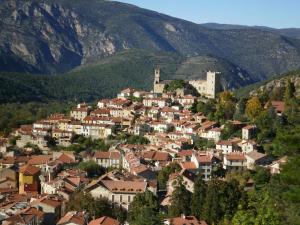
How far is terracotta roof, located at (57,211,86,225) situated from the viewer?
33156 millimetres

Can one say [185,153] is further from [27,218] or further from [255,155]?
[27,218]

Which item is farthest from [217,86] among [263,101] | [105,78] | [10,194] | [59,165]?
[105,78]

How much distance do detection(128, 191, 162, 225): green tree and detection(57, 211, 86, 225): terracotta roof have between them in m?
2.64

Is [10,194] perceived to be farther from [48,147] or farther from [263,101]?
[263,101]

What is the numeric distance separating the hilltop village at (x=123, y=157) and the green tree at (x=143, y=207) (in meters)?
0.16

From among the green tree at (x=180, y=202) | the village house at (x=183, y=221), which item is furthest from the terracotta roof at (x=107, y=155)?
the village house at (x=183, y=221)

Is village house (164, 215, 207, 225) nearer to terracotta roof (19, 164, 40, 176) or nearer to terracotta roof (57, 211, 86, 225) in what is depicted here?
terracotta roof (57, 211, 86, 225)

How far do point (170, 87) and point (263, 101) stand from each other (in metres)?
13.8

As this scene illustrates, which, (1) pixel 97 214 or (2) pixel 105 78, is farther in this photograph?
(2) pixel 105 78

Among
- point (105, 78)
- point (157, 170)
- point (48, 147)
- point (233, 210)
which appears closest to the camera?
point (233, 210)

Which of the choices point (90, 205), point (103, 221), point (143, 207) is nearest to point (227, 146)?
point (90, 205)

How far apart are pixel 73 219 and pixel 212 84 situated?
38980 mm

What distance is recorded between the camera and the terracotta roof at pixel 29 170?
44875mm

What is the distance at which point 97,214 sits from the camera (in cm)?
3575
